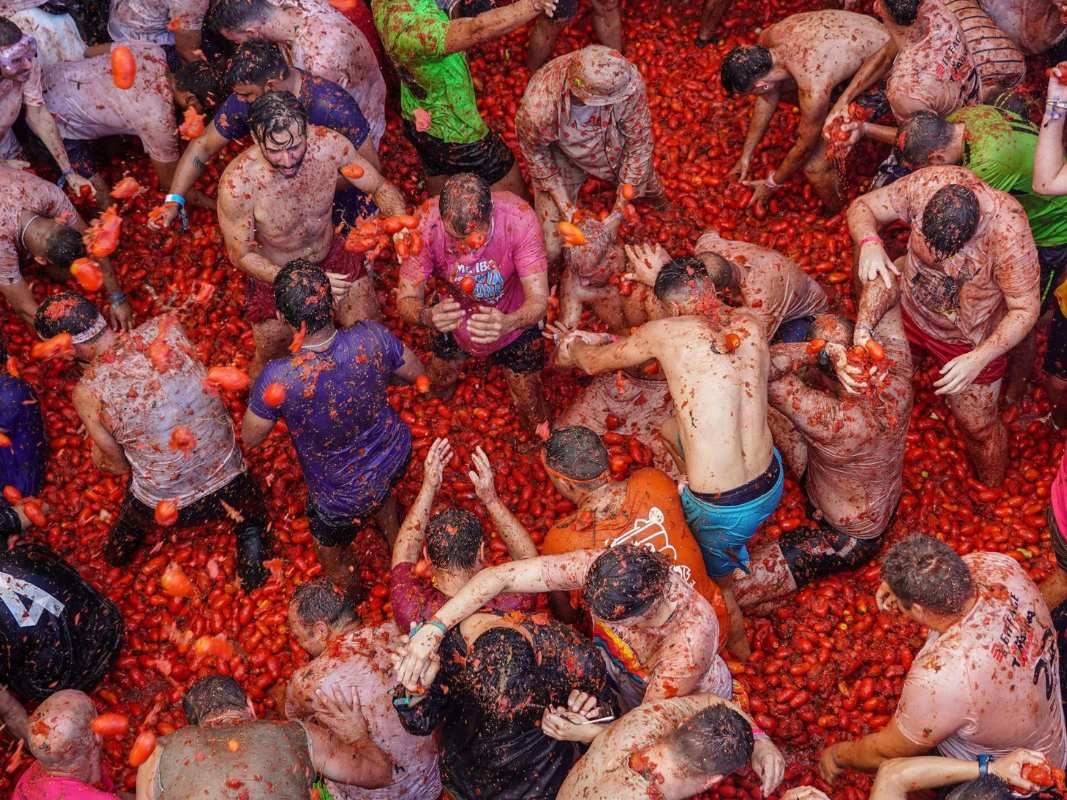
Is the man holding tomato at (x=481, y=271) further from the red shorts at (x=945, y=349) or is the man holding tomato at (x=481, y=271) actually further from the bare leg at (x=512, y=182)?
the red shorts at (x=945, y=349)

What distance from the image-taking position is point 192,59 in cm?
731

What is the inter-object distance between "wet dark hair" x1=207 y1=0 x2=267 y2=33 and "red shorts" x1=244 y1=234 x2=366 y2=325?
1.39 metres

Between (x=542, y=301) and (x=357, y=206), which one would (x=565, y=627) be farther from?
(x=357, y=206)

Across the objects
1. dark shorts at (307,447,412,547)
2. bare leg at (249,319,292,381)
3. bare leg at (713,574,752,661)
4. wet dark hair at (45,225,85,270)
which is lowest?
bare leg at (713,574,752,661)

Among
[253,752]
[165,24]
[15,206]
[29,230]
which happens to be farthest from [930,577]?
[165,24]

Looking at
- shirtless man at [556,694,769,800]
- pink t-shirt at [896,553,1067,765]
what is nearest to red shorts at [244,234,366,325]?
shirtless man at [556,694,769,800]

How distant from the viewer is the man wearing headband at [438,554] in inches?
175

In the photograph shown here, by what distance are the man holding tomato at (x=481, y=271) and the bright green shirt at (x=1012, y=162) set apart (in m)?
2.43

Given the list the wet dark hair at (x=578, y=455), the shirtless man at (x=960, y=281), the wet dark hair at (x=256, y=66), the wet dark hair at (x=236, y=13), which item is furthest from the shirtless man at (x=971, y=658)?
the wet dark hair at (x=236, y=13)

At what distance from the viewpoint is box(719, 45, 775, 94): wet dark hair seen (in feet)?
21.4

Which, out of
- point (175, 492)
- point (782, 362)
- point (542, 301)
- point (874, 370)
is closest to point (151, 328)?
point (175, 492)

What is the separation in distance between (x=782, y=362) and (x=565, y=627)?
1865mm

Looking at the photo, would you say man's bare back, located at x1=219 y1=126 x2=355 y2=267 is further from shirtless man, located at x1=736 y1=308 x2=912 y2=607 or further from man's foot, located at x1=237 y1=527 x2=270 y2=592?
shirtless man, located at x1=736 y1=308 x2=912 y2=607

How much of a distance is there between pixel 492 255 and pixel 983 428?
2.89 metres
